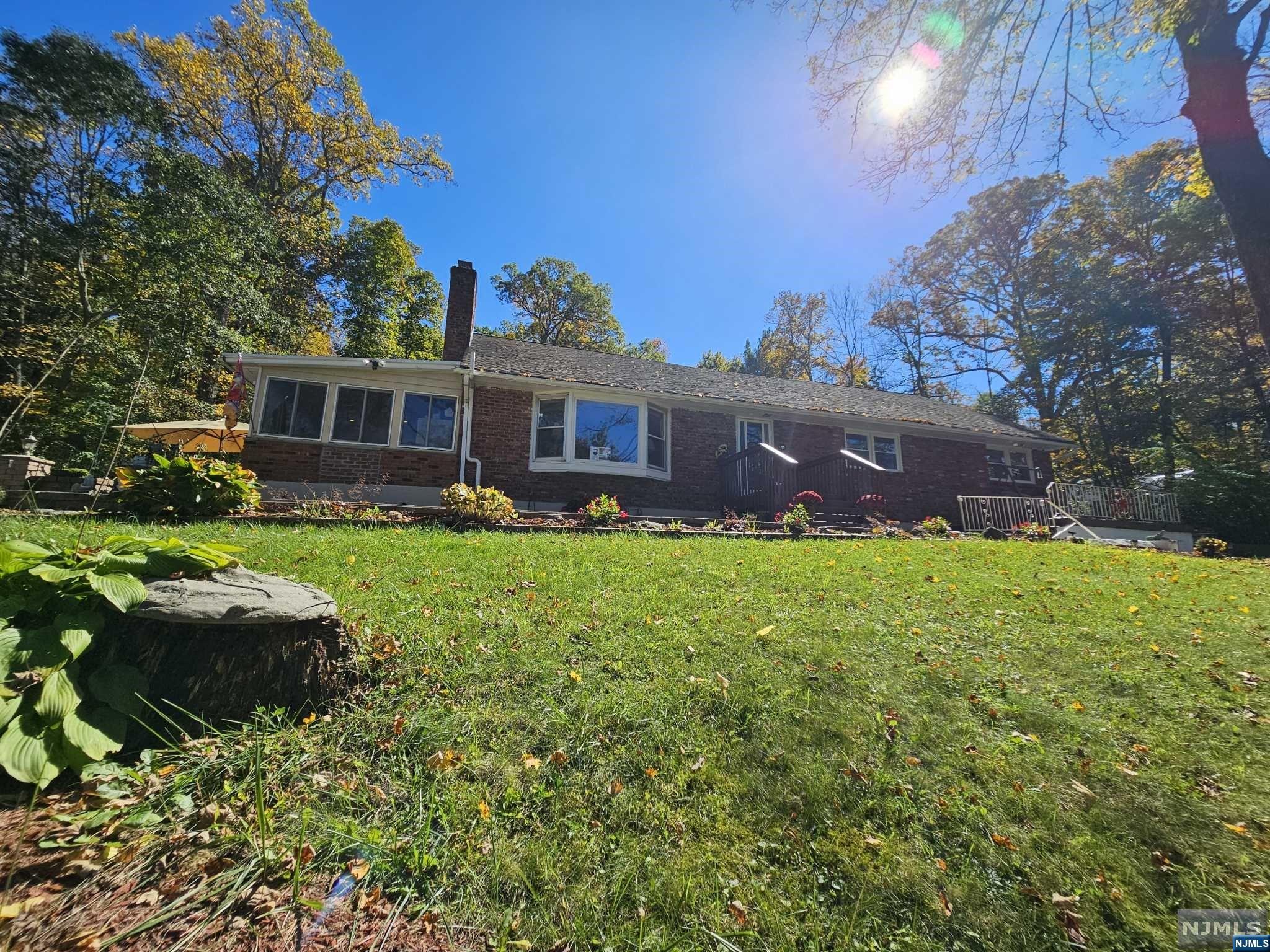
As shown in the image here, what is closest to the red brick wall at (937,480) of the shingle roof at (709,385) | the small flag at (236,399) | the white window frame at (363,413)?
the shingle roof at (709,385)

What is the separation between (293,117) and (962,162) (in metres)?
27.7

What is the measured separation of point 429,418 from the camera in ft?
38.1

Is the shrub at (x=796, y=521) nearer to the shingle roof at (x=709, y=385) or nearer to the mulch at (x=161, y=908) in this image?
the shingle roof at (x=709, y=385)

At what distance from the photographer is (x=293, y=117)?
72.4 feet

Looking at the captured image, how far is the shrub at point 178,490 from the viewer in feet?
21.7

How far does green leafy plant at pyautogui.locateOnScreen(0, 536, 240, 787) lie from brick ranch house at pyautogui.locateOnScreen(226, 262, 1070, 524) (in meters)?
8.94

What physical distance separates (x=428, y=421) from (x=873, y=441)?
1299 cm

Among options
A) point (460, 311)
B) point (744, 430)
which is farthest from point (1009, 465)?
point (460, 311)

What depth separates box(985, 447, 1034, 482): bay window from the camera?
54.5ft

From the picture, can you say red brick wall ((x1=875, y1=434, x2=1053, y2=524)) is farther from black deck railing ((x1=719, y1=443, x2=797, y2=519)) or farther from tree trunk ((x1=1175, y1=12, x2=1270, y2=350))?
tree trunk ((x1=1175, y1=12, x2=1270, y2=350))

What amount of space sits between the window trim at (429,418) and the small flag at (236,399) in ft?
9.70

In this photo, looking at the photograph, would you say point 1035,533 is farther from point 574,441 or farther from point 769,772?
point 769,772

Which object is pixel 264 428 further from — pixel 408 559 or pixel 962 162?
pixel 962 162

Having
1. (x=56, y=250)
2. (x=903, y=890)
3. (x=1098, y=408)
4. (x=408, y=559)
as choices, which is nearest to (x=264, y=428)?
(x=408, y=559)
